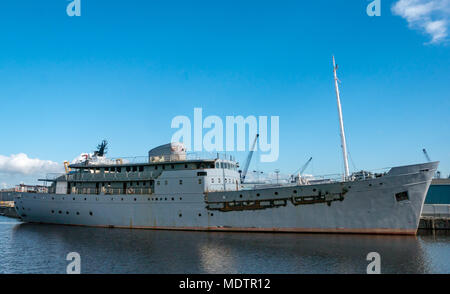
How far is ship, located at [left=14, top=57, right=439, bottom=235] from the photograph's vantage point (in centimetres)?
2306

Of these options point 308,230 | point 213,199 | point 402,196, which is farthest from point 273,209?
point 402,196

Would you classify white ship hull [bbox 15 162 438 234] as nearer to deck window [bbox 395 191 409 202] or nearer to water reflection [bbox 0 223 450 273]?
deck window [bbox 395 191 409 202]

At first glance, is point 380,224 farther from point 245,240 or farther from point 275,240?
point 245,240

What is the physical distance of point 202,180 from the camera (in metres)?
28.1

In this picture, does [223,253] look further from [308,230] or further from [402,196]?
[402,196]

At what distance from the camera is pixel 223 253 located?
18578mm

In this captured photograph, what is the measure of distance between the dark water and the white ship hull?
1266 millimetres

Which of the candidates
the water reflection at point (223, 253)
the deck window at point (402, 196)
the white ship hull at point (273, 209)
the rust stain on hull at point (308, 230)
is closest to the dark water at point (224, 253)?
the water reflection at point (223, 253)

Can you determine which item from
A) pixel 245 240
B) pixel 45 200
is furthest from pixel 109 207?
pixel 245 240

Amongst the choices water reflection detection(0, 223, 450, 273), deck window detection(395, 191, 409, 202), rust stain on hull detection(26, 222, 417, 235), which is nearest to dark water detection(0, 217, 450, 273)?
water reflection detection(0, 223, 450, 273)

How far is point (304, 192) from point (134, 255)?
1490cm

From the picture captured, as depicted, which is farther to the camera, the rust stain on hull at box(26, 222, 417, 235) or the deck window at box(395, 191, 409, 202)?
the rust stain on hull at box(26, 222, 417, 235)

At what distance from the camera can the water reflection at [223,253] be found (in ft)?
50.3
